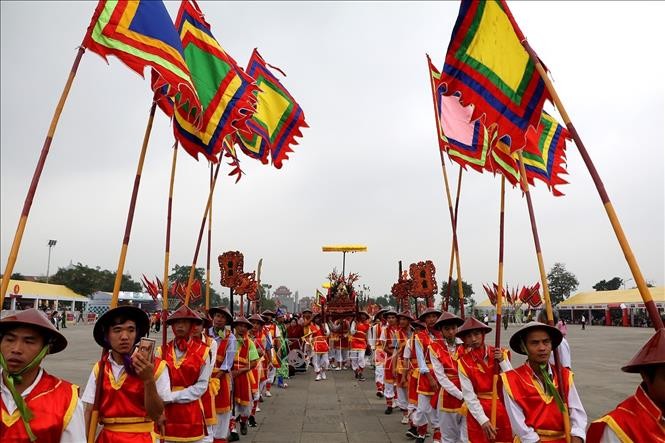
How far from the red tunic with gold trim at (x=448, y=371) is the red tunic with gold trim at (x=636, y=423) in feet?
12.1

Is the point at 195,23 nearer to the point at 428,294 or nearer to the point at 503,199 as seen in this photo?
the point at 503,199

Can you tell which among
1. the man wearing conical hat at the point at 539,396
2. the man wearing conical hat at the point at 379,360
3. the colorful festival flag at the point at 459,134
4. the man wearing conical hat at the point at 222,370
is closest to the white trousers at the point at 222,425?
the man wearing conical hat at the point at 222,370

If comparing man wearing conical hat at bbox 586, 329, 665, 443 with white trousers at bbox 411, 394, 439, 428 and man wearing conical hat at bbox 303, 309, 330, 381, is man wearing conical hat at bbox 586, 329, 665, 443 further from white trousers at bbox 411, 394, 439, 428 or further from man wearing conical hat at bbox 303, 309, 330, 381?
man wearing conical hat at bbox 303, 309, 330, 381

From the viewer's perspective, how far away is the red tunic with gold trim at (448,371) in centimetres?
631

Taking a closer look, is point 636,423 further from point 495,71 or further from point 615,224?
point 495,71

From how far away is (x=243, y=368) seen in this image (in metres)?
8.25

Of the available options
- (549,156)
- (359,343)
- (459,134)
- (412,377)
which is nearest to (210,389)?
(412,377)

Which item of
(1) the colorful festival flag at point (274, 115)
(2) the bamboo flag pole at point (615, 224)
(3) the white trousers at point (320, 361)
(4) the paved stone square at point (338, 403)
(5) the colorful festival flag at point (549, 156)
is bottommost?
(4) the paved stone square at point (338, 403)

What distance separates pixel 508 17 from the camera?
14.3 feet

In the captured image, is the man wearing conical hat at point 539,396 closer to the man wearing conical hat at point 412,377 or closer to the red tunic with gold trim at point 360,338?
the man wearing conical hat at point 412,377

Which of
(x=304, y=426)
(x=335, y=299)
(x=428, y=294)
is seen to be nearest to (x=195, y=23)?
(x=304, y=426)

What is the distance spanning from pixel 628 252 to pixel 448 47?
2.74 metres

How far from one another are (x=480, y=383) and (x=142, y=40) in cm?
502

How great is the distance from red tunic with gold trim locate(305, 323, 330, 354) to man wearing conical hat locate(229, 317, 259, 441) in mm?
6637
